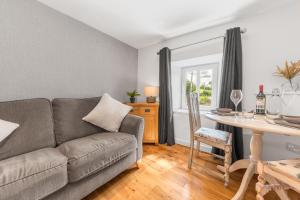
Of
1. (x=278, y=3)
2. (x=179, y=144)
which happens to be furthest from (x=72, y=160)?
(x=278, y=3)

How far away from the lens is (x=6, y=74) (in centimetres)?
154

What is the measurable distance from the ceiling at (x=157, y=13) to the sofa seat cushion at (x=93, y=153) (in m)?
1.73

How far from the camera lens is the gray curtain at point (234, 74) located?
1916mm

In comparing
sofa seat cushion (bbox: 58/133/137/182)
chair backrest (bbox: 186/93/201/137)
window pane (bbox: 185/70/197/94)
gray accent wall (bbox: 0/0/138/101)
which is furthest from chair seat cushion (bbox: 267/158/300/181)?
gray accent wall (bbox: 0/0/138/101)

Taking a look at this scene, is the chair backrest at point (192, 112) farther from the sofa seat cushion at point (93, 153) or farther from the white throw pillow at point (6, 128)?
the white throw pillow at point (6, 128)

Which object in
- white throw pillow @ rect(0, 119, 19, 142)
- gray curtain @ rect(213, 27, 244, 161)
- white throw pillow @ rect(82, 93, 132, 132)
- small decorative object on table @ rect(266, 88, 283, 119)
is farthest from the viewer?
gray curtain @ rect(213, 27, 244, 161)

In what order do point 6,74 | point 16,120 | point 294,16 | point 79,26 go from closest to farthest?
point 16,120
point 6,74
point 294,16
point 79,26

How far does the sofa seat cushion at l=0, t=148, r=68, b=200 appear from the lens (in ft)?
2.76

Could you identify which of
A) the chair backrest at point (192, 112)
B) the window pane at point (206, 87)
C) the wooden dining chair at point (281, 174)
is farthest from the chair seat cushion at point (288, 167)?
the window pane at point (206, 87)

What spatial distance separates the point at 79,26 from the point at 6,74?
1.21 m

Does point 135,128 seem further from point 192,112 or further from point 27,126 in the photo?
point 27,126

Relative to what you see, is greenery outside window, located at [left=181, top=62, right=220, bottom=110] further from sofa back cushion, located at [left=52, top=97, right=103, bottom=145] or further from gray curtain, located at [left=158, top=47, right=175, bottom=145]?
sofa back cushion, located at [left=52, top=97, right=103, bottom=145]

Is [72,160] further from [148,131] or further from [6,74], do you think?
[148,131]

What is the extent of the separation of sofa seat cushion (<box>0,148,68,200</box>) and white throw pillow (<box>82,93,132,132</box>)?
2.26 feet
